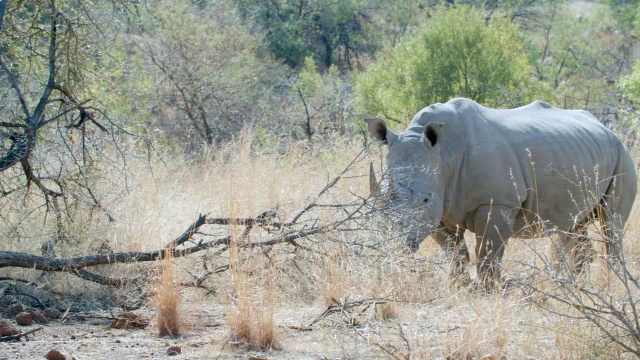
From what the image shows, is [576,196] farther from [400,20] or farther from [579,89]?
[400,20]

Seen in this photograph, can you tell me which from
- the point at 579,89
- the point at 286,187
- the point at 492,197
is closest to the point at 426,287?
the point at 492,197

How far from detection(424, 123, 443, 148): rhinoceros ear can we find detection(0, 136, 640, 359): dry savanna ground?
0.97 m

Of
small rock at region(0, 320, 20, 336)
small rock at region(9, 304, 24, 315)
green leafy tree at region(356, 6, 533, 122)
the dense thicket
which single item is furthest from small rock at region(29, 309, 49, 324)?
green leafy tree at region(356, 6, 533, 122)

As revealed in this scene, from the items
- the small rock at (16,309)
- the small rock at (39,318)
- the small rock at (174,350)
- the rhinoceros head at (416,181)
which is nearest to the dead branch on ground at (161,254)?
the small rock at (16,309)

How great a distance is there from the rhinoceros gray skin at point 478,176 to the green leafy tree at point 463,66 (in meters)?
4.79

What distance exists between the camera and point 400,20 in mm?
25656

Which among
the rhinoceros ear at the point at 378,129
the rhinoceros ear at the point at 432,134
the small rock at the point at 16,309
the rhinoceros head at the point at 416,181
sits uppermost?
the rhinoceros ear at the point at 378,129

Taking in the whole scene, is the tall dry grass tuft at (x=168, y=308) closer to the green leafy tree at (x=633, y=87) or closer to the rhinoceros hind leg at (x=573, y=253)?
the rhinoceros hind leg at (x=573, y=253)

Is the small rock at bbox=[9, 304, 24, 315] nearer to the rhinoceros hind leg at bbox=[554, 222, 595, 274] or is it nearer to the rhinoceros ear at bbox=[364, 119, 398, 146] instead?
the rhinoceros ear at bbox=[364, 119, 398, 146]

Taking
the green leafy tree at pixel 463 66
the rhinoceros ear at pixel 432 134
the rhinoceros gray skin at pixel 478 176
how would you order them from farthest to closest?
the green leafy tree at pixel 463 66
the rhinoceros ear at pixel 432 134
the rhinoceros gray skin at pixel 478 176

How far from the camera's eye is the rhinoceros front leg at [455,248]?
21.4ft

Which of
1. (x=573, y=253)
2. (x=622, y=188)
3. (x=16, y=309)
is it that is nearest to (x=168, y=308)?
(x=16, y=309)

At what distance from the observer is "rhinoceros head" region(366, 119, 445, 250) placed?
6477mm

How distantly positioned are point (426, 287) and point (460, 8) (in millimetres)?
8025
